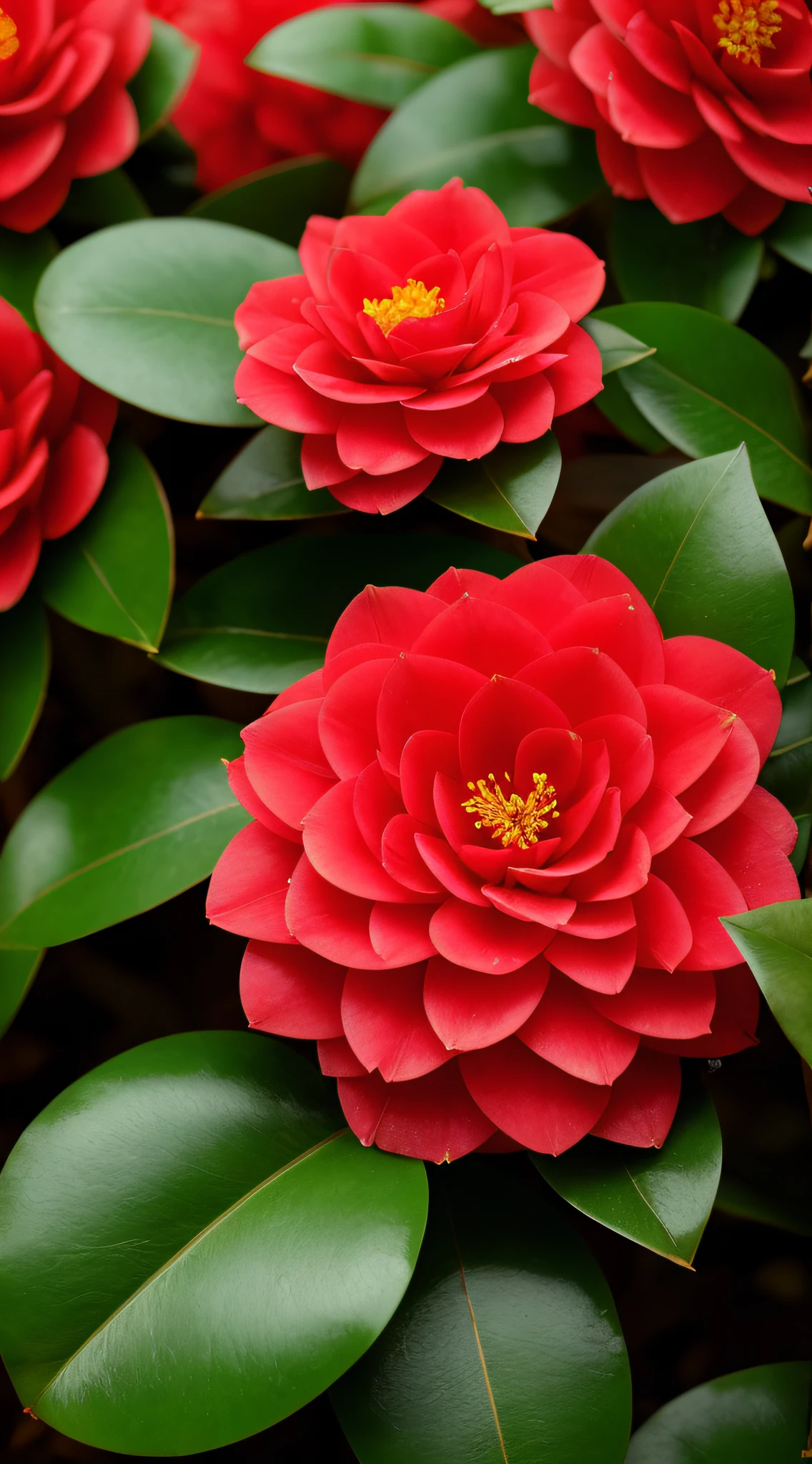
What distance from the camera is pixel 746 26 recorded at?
594mm

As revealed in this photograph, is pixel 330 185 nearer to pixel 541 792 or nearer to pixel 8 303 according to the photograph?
pixel 8 303

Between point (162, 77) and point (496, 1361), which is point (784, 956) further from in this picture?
point (162, 77)

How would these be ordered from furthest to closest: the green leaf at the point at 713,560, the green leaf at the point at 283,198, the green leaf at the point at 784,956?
1. the green leaf at the point at 283,198
2. the green leaf at the point at 713,560
3. the green leaf at the point at 784,956

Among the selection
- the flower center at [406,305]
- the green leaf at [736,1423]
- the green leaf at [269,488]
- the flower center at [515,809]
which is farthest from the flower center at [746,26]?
the green leaf at [736,1423]

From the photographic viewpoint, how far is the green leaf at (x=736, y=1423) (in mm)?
558

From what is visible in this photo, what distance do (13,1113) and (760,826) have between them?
0.58 metres

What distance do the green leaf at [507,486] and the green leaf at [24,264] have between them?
31 centimetres

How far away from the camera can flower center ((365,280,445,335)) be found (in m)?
0.57

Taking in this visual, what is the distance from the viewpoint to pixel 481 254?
0.58 metres

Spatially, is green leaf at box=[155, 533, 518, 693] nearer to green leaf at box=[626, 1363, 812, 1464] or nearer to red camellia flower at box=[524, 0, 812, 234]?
red camellia flower at box=[524, 0, 812, 234]

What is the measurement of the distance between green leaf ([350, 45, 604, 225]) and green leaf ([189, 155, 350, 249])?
8 centimetres

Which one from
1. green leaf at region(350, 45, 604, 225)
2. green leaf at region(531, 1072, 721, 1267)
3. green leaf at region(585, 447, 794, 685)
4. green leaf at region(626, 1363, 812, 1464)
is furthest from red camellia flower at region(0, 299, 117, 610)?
green leaf at region(626, 1363, 812, 1464)

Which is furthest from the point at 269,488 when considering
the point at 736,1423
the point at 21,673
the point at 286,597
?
the point at 736,1423

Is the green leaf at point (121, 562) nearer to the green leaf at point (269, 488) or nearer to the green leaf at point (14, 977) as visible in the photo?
the green leaf at point (269, 488)
